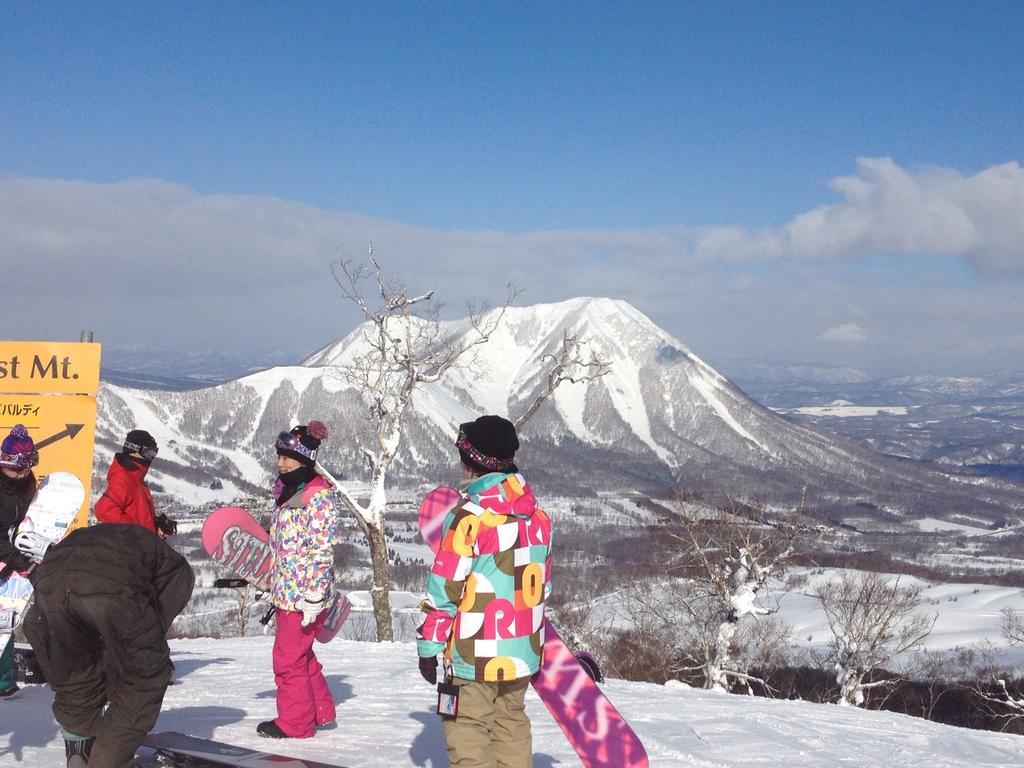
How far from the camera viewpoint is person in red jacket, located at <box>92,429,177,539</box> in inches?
248

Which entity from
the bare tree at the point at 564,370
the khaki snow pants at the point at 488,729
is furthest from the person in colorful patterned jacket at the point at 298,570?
the bare tree at the point at 564,370

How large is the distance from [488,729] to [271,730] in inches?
87.0

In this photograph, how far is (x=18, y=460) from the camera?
5.80 m

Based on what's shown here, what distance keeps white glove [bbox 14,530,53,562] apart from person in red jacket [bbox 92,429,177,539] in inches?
40.1

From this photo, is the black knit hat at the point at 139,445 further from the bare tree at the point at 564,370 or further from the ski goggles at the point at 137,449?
the bare tree at the point at 564,370

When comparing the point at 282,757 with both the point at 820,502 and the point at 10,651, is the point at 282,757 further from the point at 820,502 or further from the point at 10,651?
the point at 820,502

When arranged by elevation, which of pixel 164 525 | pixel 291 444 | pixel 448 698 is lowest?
pixel 448 698

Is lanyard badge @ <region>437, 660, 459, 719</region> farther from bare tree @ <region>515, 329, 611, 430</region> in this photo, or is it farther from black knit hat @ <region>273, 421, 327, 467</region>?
bare tree @ <region>515, 329, 611, 430</region>

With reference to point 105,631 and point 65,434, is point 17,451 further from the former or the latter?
point 65,434

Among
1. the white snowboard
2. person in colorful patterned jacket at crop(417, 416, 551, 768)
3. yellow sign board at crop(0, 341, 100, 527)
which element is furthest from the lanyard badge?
yellow sign board at crop(0, 341, 100, 527)

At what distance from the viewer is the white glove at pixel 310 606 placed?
18.5 ft

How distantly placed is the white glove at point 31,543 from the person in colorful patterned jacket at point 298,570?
134cm

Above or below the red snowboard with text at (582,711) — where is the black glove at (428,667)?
above

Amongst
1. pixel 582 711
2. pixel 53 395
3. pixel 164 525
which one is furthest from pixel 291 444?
pixel 53 395
